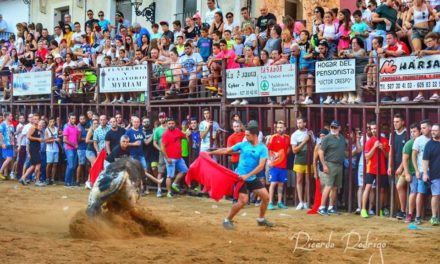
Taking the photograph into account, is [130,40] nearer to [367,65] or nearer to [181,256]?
[367,65]

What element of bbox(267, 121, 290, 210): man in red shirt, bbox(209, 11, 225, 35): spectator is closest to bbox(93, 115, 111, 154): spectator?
bbox(209, 11, 225, 35): spectator

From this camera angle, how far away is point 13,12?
32.8 meters

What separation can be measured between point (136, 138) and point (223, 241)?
7.83 meters

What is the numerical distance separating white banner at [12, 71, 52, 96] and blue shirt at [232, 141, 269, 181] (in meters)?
12.3

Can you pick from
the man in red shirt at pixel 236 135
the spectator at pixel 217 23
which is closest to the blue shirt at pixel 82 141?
the spectator at pixel 217 23

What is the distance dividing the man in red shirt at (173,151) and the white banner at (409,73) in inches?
225

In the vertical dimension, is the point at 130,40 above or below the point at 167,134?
above

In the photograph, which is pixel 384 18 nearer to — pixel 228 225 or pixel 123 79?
pixel 228 225

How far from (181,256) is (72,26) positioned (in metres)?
18.8

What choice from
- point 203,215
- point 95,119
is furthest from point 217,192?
point 95,119

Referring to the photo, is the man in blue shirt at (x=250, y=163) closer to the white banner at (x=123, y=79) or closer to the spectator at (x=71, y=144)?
the white banner at (x=123, y=79)

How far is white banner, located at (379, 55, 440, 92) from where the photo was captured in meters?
13.6

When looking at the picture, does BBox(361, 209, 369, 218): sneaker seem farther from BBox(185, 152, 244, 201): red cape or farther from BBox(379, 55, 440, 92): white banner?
BBox(185, 152, 244, 201): red cape

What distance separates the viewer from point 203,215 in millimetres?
14789
